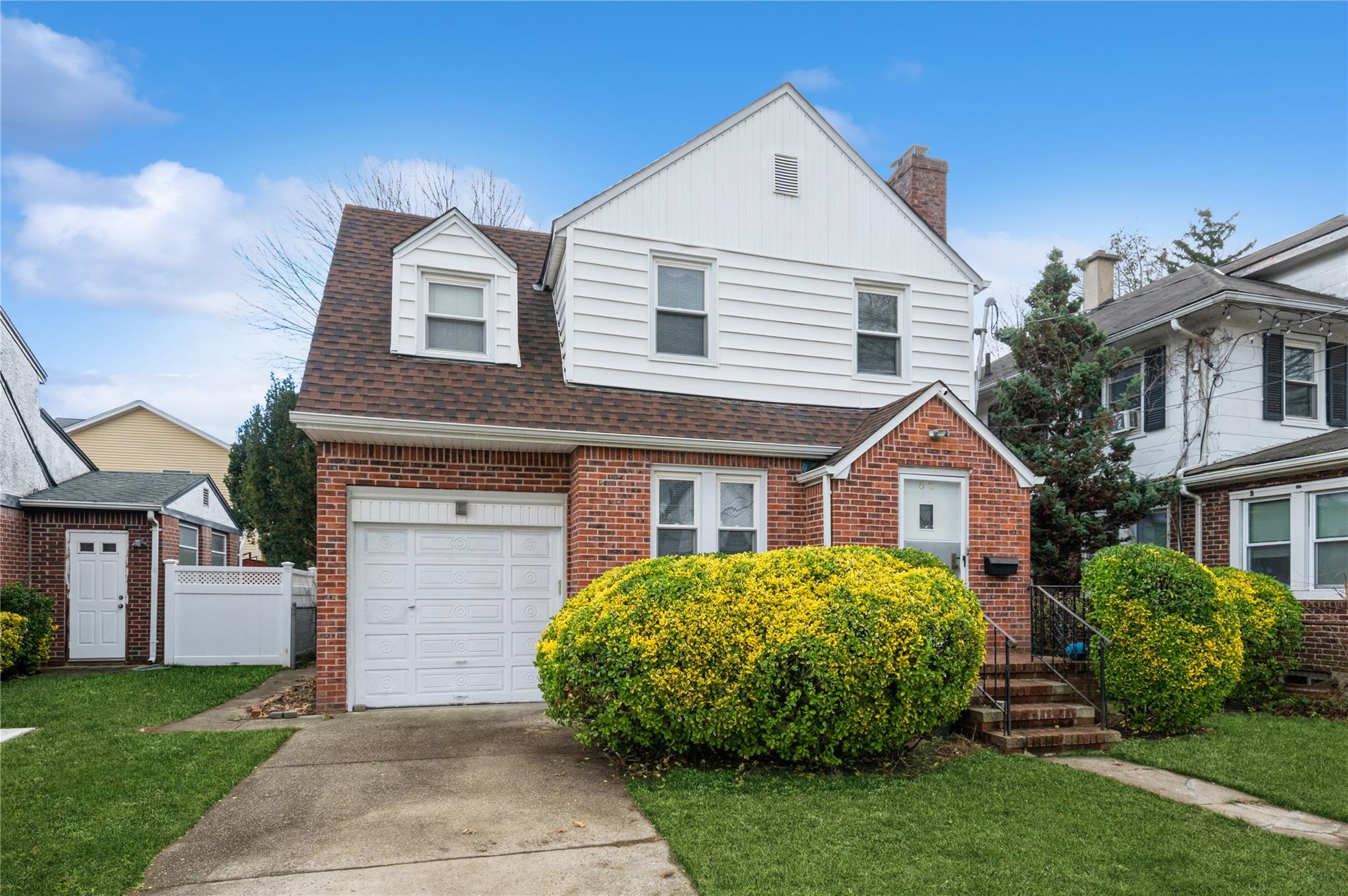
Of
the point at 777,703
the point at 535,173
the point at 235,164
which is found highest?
the point at 535,173

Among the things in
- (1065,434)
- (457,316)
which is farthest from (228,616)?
(1065,434)

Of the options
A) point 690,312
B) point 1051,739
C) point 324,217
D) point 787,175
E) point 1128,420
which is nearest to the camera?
point 1051,739

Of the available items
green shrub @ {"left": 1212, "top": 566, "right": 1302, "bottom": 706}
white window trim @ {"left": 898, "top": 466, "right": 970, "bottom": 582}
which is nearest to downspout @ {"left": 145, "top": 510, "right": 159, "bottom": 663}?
white window trim @ {"left": 898, "top": 466, "right": 970, "bottom": 582}

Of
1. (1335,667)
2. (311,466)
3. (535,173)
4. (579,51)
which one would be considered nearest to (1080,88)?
(579,51)

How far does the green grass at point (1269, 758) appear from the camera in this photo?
6418 mm

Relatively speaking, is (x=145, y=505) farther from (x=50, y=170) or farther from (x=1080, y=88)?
(x=1080, y=88)

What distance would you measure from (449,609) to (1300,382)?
13.7m

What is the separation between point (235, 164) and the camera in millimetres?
13266

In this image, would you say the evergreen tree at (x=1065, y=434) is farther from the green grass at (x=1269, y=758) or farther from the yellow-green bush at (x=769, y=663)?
the yellow-green bush at (x=769, y=663)

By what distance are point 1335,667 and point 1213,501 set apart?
9.40 ft

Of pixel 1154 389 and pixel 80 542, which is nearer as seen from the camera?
pixel 1154 389

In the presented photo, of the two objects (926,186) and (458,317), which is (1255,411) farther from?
(458,317)

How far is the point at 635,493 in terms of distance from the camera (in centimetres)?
997

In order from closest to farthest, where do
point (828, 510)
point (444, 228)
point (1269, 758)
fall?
point (1269, 758), point (828, 510), point (444, 228)
